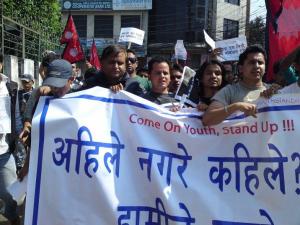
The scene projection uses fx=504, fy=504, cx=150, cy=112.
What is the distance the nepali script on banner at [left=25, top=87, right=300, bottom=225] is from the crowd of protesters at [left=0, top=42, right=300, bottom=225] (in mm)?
140

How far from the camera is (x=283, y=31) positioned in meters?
3.87

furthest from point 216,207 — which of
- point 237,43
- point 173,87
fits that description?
point 237,43

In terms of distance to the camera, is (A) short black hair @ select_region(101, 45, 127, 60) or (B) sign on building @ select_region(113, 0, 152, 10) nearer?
(A) short black hair @ select_region(101, 45, 127, 60)

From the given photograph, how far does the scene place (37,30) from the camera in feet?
53.3

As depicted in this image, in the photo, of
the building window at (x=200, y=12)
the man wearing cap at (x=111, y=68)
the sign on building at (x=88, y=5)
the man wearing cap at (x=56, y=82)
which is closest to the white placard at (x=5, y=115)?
the man wearing cap at (x=56, y=82)

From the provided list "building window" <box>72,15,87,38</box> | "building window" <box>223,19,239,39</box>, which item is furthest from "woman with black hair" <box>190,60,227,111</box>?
"building window" <box>72,15,87,38</box>

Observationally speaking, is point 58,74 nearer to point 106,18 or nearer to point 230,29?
point 230,29

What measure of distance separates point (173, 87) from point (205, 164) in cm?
164

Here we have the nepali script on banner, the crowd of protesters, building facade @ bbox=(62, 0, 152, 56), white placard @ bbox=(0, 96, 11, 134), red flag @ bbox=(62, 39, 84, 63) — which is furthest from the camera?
building facade @ bbox=(62, 0, 152, 56)

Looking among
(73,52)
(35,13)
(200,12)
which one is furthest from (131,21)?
(73,52)

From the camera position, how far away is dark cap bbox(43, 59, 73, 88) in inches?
132

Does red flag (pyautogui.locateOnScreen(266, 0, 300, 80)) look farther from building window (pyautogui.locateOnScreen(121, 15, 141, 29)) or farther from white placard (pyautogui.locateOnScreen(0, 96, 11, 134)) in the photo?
building window (pyautogui.locateOnScreen(121, 15, 141, 29))

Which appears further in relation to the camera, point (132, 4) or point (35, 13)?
point (132, 4)

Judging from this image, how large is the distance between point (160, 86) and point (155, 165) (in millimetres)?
814
